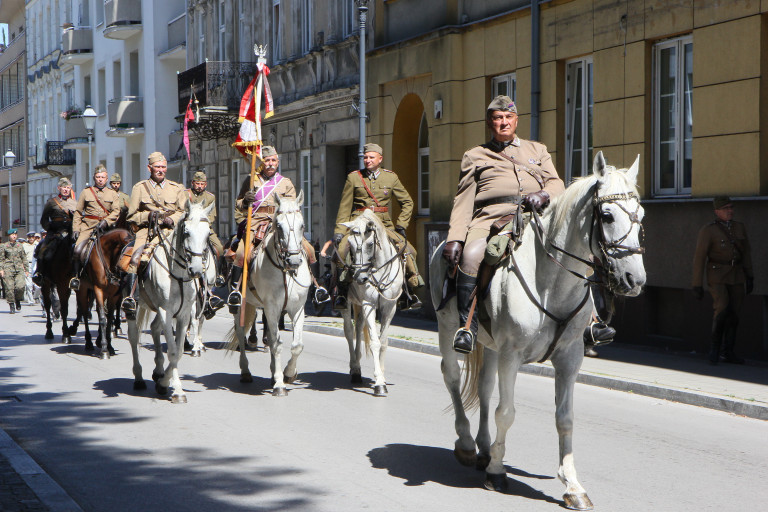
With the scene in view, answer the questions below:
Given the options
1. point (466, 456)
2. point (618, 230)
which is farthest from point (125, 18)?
point (618, 230)

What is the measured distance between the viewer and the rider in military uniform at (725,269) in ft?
41.0

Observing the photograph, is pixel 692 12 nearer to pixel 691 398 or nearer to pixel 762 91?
pixel 762 91

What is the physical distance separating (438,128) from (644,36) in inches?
238

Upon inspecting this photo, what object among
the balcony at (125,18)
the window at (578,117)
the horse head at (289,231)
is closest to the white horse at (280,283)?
the horse head at (289,231)

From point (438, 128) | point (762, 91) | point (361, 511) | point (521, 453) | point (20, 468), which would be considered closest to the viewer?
point (361, 511)

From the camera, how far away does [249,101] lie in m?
13.7

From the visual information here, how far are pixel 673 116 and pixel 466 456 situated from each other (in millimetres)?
9059

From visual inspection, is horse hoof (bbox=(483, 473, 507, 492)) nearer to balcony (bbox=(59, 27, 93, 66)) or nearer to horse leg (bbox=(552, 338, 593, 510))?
horse leg (bbox=(552, 338, 593, 510))

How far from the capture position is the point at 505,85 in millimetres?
18969

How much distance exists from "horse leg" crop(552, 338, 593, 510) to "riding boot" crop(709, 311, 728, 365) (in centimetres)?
681

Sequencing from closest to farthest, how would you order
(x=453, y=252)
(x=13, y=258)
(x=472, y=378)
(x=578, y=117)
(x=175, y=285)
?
(x=453, y=252) < (x=472, y=378) < (x=175, y=285) < (x=578, y=117) < (x=13, y=258)

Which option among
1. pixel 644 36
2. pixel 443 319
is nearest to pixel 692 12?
pixel 644 36

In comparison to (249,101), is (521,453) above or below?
below

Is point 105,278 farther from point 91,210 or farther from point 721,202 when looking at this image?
point 721,202
